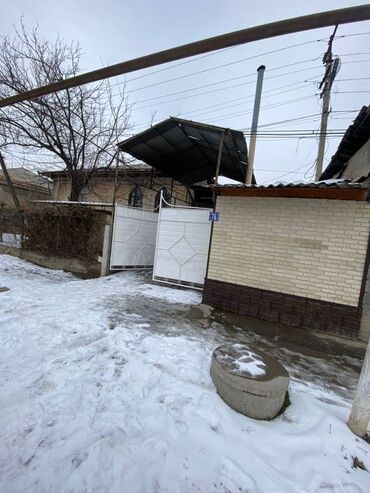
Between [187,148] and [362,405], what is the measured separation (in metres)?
7.58

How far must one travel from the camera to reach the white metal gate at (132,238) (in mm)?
7948

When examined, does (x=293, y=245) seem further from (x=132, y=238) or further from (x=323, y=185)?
(x=132, y=238)

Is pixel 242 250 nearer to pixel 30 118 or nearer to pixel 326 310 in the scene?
pixel 326 310

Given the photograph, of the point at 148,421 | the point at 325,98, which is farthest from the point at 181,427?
the point at 325,98

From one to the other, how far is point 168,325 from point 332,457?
2818 millimetres

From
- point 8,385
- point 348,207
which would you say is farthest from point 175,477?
point 348,207

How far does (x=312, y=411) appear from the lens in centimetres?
250

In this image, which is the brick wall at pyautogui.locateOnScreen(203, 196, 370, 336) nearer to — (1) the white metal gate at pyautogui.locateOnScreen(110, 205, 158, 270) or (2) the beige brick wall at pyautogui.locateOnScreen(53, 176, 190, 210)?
(1) the white metal gate at pyautogui.locateOnScreen(110, 205, 158, 270)

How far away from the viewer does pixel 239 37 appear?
6.33 ft

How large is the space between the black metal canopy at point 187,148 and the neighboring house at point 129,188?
1880 mm

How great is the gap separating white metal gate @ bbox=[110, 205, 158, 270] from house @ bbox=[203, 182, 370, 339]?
137 inches

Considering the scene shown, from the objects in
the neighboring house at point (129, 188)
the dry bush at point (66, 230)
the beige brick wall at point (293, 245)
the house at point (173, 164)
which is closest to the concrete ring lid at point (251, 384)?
the beige brick wall at point (293, 245)

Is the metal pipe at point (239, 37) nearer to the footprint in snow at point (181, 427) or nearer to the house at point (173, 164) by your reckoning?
the footprint in snow at point (181, 427)

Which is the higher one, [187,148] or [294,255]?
[187,148]
